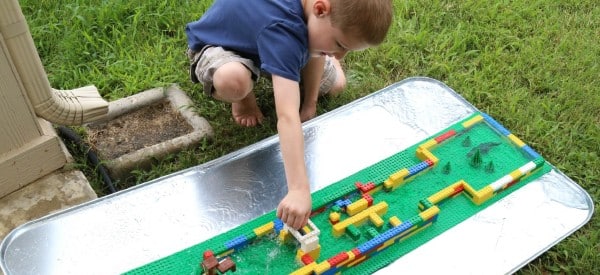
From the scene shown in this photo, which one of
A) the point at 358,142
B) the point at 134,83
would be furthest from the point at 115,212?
the point at 358,142

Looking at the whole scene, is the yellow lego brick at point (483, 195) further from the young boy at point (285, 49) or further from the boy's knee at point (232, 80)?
the boy's knee at point (232, 80)

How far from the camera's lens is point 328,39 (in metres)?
1.38

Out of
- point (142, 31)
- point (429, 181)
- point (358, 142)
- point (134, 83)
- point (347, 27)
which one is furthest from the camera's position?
point (142, 31)

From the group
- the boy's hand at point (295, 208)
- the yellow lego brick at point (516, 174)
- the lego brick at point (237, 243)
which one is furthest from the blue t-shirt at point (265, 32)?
the yellow lego brick at point (516, 174)

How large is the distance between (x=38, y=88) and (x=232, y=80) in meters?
0.48

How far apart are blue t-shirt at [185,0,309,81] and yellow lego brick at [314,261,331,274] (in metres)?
0.44

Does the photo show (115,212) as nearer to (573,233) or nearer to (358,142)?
(358,142)

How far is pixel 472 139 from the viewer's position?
5.79ft

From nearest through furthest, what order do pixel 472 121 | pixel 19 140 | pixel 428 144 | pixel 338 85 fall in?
pixel 19 140 → pixel 428 144 → pixel 472 121 → pixel 338 85

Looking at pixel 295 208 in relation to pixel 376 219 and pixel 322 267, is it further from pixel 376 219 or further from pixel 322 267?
pixel 376 219

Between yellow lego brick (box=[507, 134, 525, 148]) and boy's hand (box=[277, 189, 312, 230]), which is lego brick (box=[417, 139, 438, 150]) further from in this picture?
boy's hand (box=[277, 189, 312, 230])

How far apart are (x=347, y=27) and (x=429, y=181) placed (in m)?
0.55

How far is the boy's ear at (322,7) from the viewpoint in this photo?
51.8 inches

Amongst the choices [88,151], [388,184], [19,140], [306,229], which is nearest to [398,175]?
[388,184]
